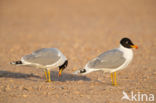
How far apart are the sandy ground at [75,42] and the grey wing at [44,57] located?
518 mm

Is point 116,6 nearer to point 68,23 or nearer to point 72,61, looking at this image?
point 68,23

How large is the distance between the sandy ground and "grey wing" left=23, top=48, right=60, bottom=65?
518mm

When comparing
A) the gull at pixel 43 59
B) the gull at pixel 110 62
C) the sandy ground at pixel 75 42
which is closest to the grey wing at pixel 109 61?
the gull at pixel 110 62

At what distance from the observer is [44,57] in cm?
718

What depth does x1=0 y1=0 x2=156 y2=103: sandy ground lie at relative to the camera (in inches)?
252

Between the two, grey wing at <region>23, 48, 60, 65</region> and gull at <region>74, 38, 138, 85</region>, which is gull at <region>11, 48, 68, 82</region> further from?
gull at <region>74, 38, 138, 85</region>

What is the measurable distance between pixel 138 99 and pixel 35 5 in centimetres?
2595

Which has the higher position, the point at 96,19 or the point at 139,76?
the point at 96,19

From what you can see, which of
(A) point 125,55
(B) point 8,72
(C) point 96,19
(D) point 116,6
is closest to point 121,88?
(A) point 125,55

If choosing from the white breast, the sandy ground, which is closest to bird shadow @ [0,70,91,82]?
the sandy ground

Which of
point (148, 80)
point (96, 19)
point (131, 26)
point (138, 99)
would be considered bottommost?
point (138, 99)

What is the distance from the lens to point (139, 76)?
8.05 m

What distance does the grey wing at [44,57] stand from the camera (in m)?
7.11

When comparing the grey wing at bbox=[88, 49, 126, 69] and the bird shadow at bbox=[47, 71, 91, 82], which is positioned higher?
the grey wing at bbox=[88, 49, 126, 69]
